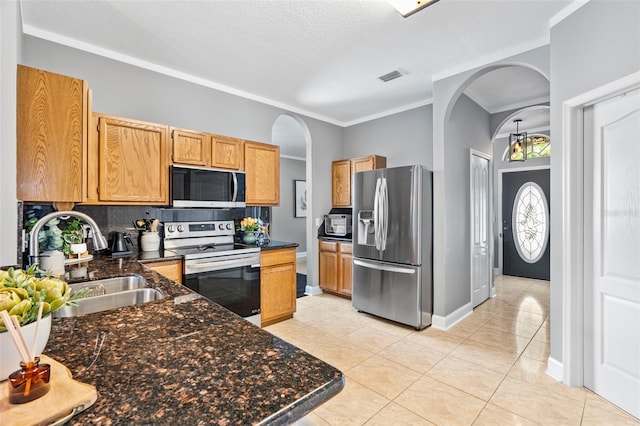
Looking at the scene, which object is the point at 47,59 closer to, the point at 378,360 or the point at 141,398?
the point at 141,398

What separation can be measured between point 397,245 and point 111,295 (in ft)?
8.59

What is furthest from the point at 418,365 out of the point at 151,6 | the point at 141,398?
the point at 151,6

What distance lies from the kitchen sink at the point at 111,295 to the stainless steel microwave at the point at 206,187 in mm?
1122

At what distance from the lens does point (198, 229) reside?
3.26 metres

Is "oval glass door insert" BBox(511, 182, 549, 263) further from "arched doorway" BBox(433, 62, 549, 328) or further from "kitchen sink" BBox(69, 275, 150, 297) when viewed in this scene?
"kitchen sink" BBox(69, 275, 150, 297)

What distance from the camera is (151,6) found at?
219cm

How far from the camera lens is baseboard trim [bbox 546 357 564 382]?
7.42ft

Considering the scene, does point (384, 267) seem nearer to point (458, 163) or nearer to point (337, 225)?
point (337, 225)

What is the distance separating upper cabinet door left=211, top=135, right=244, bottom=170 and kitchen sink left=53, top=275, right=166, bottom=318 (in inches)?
64.6

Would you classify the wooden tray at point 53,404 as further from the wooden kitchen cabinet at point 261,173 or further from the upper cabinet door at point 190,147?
the wooden kitchen cabinet at point 261,173

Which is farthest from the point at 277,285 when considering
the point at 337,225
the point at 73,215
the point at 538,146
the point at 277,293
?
the point at 538,146

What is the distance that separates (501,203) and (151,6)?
20.4 feet

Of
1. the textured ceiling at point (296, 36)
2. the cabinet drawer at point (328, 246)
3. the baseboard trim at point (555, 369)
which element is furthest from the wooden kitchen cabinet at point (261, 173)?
the baseboard trim at point (555, 369)

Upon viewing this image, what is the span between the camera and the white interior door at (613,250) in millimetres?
1891
